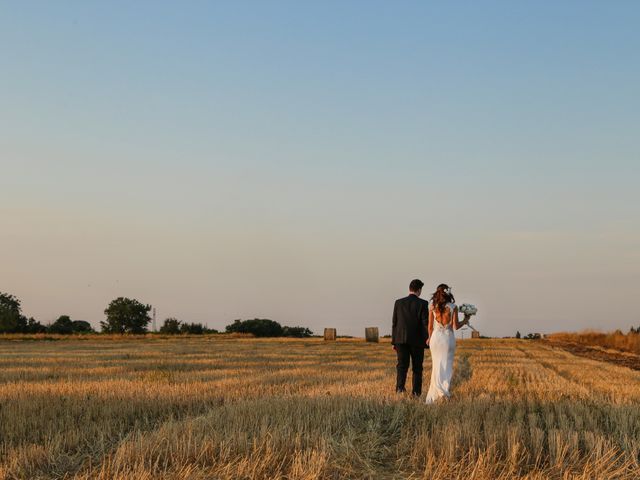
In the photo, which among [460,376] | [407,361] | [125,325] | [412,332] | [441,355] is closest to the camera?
[441,355]

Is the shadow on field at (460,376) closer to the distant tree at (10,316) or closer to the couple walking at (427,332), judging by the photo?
the couple walking at (427,332)

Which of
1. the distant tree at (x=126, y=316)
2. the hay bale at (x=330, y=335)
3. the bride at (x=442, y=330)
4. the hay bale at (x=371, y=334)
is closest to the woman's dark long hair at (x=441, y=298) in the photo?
the bride at (x=442, y=330)

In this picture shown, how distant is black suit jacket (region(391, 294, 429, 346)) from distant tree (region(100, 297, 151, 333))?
293 ft

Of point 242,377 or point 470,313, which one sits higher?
point 470,313

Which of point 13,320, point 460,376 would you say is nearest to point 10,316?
point 13,320

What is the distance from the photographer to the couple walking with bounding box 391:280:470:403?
13375 mm

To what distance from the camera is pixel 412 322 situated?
13.9 meters

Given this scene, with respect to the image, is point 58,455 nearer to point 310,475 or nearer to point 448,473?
point 310,475

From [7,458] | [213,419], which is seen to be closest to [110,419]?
[213,419]

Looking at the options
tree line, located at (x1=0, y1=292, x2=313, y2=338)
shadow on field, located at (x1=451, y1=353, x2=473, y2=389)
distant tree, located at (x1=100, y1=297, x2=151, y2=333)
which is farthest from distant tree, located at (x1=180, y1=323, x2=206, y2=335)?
shadow on field, located at (x1=451, y1=353, x2=473, y2=389)

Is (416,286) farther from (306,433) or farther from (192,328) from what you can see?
(192,328)

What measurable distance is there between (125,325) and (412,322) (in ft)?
301

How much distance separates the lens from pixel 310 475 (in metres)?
6.52

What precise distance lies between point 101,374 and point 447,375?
934 cm
